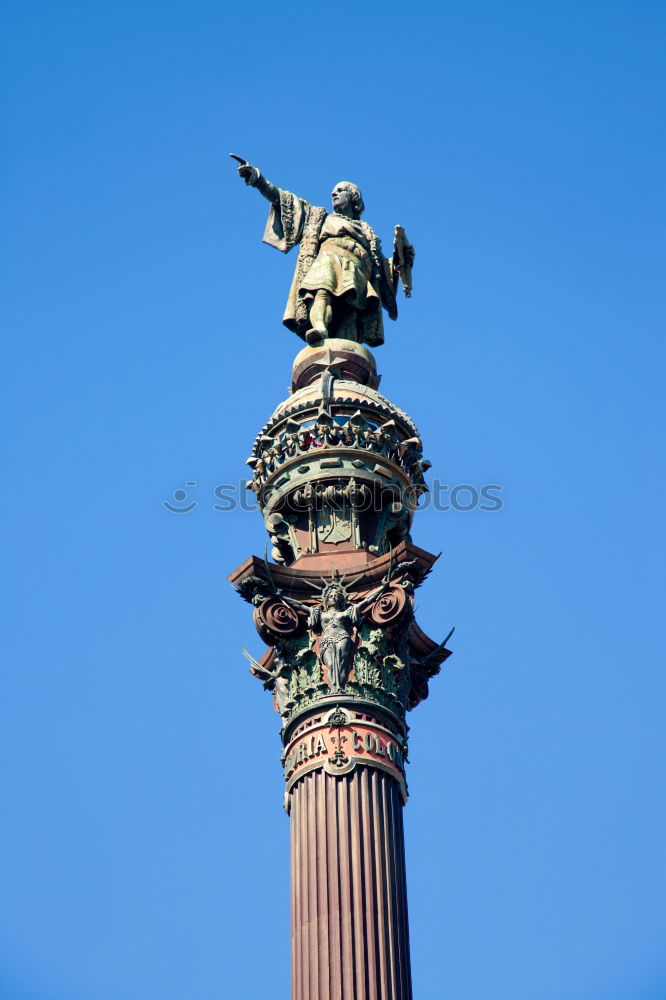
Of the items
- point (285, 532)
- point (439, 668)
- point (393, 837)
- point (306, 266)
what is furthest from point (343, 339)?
point (393, 837)

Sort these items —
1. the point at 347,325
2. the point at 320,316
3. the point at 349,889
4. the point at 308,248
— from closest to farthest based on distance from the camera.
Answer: the point at 349,889
the point at 320,316
the point at 347,325
the point at 308,248

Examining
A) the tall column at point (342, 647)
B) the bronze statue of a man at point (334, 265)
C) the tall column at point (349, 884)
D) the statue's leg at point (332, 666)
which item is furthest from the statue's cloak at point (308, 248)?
the tall column at point (349, 884)

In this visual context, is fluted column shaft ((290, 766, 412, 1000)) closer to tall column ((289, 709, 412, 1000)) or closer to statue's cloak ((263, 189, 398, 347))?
tall column ((289, 709, 412, 1000))

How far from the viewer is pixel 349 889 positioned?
2759 centimetres

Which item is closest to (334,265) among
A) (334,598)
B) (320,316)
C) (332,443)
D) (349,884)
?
(320,316)

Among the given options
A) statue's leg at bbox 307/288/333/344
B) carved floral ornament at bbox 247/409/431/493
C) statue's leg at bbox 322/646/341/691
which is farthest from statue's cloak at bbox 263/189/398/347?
statue's leg at bbox 322/646/341/691

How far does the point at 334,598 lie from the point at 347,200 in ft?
36.6

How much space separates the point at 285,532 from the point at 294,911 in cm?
763

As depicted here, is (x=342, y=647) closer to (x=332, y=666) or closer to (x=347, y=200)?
(x=332, y=666)

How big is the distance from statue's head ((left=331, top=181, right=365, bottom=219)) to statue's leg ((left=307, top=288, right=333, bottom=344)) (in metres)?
2.59

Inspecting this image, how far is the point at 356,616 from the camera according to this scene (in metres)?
30.7

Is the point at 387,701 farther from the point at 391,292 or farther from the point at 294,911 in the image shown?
the point at 391,292

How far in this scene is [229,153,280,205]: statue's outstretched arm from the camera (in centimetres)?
3728

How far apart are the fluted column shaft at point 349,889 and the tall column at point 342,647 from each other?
2 cm
